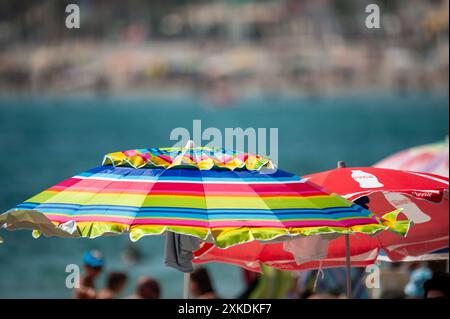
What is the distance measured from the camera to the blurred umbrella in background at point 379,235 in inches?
208

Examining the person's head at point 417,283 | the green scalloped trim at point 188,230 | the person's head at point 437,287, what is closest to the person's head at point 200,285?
the person's head at point 437,287

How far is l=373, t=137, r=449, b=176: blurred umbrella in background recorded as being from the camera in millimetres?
7451

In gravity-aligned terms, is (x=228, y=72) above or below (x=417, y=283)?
below

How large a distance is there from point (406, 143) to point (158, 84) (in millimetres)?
14388

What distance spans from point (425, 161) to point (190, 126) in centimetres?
4467

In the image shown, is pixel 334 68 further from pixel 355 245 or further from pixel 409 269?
pixel 355 245

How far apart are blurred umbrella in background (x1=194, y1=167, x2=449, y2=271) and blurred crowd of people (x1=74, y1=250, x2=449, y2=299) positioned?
1.73 ft

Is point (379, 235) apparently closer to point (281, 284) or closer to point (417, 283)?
point (417, 283)

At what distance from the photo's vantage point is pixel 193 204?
412 cm

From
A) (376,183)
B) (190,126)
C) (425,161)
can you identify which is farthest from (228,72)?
(376,183)

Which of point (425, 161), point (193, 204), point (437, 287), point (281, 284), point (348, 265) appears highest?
point (193, 204)

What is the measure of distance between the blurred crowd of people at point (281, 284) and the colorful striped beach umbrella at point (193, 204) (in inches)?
81.0

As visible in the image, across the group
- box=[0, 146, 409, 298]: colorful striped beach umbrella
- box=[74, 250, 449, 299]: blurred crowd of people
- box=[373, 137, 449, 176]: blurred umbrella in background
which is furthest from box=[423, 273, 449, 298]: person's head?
box=[373, 137, 449, 176]: blurred umbrella in background
